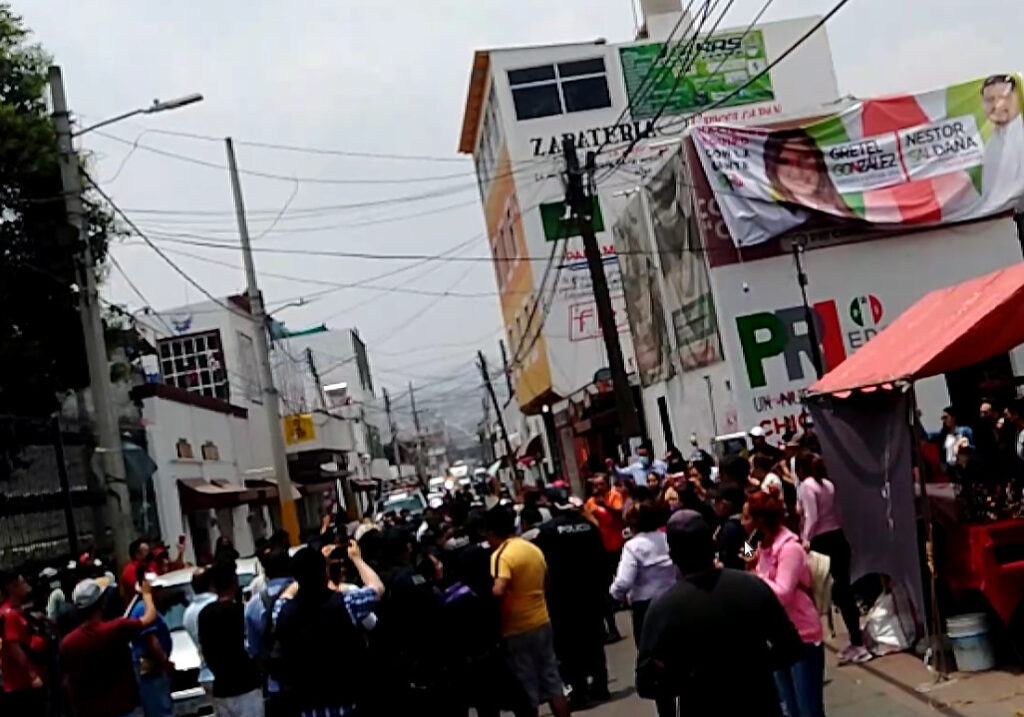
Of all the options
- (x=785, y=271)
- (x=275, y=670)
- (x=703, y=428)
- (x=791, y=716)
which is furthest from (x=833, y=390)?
(x=703, y=428)

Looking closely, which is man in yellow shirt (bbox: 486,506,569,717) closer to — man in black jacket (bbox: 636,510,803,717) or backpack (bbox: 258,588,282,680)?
backpack (bbox: 258,588,282,680)

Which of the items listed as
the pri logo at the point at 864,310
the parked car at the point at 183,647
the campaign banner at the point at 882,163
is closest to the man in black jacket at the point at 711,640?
the parked car at the point at 183,647

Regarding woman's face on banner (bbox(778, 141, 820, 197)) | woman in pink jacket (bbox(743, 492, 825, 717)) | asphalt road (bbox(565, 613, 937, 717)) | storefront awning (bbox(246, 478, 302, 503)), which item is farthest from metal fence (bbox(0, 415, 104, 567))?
storefront awning (bbox(246, 478, 302, 503))

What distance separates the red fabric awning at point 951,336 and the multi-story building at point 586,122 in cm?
3192

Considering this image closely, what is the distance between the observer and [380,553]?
924 cm

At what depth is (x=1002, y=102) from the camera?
27453 mm

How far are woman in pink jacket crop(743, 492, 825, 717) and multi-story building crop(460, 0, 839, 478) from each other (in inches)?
1412

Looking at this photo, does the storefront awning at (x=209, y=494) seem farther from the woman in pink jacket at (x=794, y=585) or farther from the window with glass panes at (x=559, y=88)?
the woman in pink jacket at (x=794, y=585)

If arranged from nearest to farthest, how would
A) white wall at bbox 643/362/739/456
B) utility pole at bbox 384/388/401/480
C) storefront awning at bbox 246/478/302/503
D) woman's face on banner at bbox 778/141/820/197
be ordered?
woman's face on banner at bbox 778/141/820/197
white wall at bbox 643/362/739/456
storefront awning at bbox 246/478/302/503
utility pole at bbox 384/388/401/480

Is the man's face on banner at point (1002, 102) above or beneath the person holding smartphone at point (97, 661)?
above

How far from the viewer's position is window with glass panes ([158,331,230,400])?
4969 centimetres

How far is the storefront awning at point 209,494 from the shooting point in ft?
104

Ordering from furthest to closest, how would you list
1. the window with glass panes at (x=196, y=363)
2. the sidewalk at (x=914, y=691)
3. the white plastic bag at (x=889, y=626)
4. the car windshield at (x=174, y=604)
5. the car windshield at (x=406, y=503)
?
the window with glass panes at (x=196, y=363) → the car windshield at (x=406, y=503) → the car windshield at (x=174, y=604) → the white plastic bag at (x=889, y=626) → the sidewalk at (x=914, y=691)

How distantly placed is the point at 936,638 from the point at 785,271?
17.6 metres
